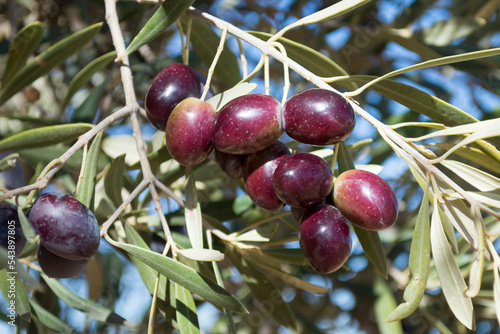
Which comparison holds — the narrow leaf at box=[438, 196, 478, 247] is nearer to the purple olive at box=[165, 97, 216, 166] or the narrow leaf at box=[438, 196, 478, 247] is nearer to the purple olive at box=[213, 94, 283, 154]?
the purple olive at box=[213, 94, 283, 154]

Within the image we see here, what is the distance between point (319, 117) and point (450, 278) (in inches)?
12.0

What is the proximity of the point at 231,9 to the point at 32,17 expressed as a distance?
74 cm

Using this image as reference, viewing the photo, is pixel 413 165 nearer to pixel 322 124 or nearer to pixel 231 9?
pixel 322 124

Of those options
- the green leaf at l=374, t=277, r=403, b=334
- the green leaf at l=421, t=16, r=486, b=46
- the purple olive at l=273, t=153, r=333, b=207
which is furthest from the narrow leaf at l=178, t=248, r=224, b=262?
the green leaf at l=421, t=16, r=486, b=46

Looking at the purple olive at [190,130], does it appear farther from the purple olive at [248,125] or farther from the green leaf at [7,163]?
the green leaf at [7,163]

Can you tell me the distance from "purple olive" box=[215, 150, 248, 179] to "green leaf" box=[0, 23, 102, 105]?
477 mm

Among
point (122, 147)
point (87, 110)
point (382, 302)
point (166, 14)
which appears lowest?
point (382, 302)

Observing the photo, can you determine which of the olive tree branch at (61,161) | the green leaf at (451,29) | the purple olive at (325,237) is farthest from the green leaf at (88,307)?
the green leaf at (451,29)

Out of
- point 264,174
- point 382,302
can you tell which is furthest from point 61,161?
point 382,302

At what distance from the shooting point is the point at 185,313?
921 mm

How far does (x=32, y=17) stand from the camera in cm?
194

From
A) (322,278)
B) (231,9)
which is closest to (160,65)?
(231,9)

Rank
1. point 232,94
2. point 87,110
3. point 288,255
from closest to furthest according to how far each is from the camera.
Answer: point 232,94
point 288,255
point 87,110

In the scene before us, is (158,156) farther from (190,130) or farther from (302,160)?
(302,160)
